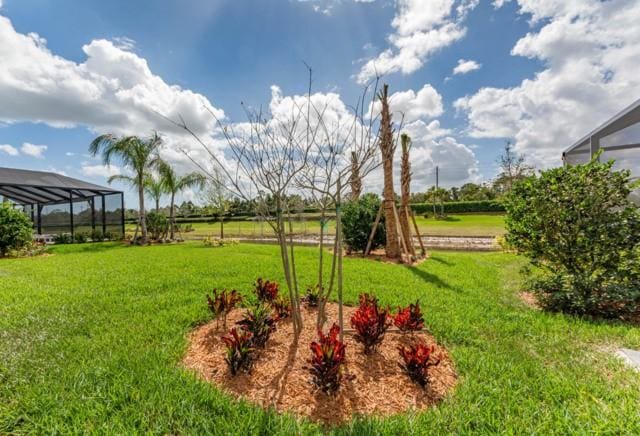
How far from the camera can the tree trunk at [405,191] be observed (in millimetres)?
7848

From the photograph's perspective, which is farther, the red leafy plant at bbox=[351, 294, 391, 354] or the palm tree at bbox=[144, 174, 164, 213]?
the palm tree at bbox=[144, 174, 164, 213]

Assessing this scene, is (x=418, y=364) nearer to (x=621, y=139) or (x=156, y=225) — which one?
(x=621, y=139)

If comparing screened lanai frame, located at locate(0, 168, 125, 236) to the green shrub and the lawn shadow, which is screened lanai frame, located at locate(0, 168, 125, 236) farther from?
the lawn shadow

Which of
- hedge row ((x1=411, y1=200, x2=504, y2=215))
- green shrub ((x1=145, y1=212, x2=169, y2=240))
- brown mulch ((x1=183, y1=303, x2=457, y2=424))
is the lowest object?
brown mulch ((x1=183, y1=303, x2=457, y2=424))

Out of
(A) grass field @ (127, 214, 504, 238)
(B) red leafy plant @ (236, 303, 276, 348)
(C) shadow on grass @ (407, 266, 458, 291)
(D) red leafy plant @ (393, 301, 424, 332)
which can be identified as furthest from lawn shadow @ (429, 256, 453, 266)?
(B) red leafy plant @ (236, 303, 276, 348)

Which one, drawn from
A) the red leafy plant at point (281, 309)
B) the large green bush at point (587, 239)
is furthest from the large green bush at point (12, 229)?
the large green bush at point (587, 239)

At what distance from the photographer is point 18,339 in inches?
115

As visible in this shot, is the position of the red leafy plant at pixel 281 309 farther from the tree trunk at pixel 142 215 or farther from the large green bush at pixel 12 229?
the tree trunk at pixel 142 215

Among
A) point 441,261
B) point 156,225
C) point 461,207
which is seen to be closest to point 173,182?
point 156,225

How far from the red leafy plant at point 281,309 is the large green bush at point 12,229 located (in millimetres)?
10536

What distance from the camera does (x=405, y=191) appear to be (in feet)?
27.6

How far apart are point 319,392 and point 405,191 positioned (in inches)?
280

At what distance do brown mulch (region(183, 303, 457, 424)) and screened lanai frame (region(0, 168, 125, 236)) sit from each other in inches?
614

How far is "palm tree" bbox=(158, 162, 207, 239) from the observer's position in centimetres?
1441
